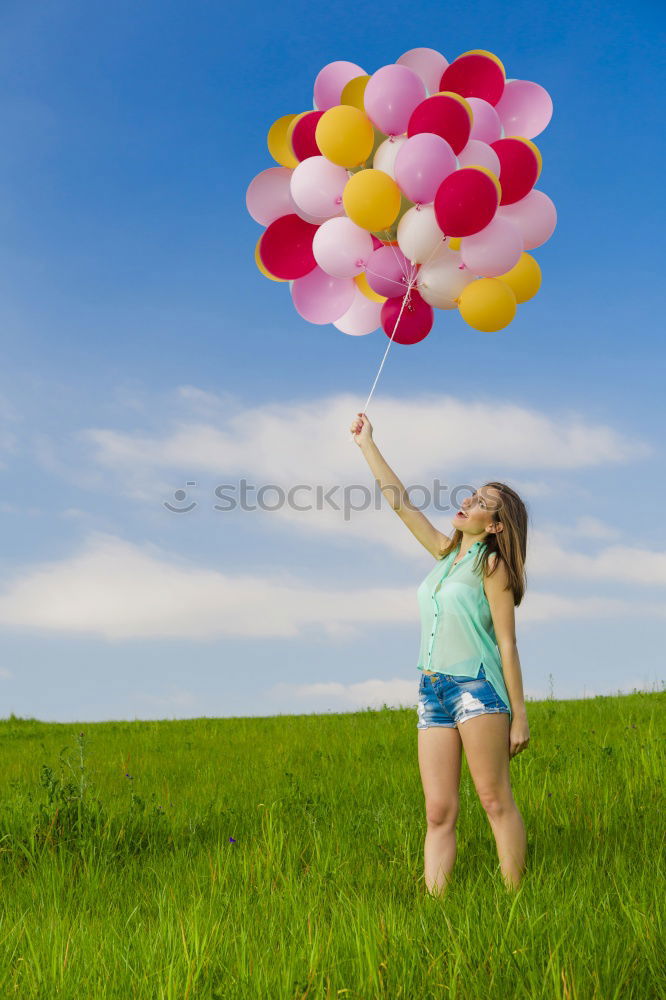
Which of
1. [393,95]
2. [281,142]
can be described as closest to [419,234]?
[393,95]

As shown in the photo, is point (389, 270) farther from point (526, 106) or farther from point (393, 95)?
point (526, 106)

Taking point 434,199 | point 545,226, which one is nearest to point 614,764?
point 545,226

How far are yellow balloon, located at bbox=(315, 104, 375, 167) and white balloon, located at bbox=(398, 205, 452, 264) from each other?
18.9 inches

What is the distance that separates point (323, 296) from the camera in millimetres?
5855

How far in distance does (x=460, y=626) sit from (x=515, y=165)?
3.10m

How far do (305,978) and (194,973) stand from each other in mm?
396

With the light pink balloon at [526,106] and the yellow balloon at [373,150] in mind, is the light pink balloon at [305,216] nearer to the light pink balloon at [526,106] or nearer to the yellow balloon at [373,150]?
the yellow balloon at [373,150]

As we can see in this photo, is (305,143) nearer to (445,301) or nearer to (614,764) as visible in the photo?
(445,301)

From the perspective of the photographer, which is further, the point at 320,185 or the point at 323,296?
the point at 323,296

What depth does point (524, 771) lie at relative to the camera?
21.7 ft

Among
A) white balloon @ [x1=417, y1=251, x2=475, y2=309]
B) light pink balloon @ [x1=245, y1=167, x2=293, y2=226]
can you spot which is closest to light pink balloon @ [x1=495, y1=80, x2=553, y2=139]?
white balloon @ [x1=417, y1=251, x2=475, y2=309]

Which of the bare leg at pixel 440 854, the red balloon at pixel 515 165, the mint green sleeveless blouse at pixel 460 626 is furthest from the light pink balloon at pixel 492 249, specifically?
the bare leg at pixel 440 854

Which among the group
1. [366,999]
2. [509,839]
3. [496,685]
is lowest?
[366,999]

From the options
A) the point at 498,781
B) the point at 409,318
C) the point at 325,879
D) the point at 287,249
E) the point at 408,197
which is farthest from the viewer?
the point at 287,249
